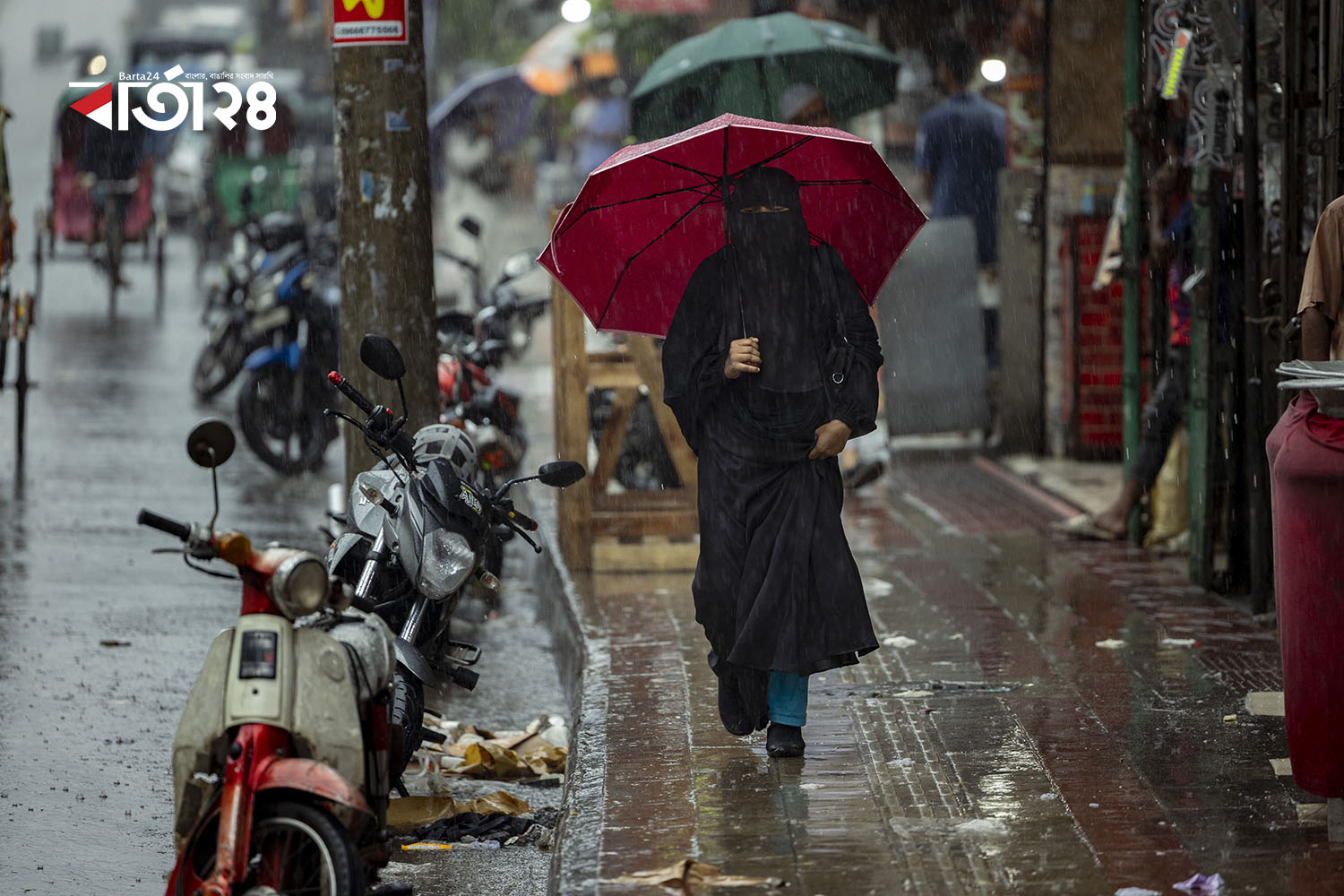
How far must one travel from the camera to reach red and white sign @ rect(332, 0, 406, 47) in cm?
648

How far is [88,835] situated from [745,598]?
78.1 inches

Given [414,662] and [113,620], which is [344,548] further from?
[113,620]

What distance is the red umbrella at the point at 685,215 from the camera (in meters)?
5.59

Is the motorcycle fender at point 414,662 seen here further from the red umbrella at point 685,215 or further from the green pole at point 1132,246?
the green pole at point 1132,246

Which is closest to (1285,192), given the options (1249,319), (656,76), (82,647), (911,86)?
(1249,319)

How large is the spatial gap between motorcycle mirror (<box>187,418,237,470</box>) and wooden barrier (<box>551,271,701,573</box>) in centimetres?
398

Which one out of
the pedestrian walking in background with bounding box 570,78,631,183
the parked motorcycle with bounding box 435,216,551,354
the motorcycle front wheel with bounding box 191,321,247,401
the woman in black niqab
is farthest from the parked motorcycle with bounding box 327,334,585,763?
the pedestrian walking in background with bounding box 570,78,631,183

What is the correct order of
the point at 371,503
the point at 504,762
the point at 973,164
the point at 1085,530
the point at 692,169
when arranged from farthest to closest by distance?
the point at 973,164 → the point at 1085,530 → the point at 504,762 → the point at 371,503 → the point at 692,169

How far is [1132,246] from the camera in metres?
8.79

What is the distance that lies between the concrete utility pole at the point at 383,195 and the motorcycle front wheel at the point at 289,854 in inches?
110

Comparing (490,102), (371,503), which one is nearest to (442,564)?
(371,503)

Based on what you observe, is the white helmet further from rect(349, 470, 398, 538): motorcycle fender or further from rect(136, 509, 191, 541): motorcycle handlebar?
rect(136, 509, 191, 541): motorcycle handlebar

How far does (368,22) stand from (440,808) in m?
2.69

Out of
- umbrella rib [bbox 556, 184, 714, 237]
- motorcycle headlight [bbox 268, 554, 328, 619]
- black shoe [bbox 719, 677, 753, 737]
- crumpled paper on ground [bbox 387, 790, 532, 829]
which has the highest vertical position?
umbrella rib [bbox 556, 184, 714, 237]
